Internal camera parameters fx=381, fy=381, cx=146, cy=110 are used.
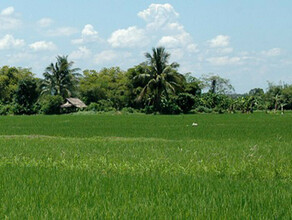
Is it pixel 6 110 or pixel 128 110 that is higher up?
pixel 128 110

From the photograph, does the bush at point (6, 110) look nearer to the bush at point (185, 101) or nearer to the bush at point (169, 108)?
the bush at point (169, 108)

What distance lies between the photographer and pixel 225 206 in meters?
3.61

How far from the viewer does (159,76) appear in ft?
122

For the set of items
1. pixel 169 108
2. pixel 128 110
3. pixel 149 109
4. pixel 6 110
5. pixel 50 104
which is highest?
pixel 50 104

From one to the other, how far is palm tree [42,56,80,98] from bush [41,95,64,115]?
10.1ft

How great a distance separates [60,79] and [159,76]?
45.4 feet

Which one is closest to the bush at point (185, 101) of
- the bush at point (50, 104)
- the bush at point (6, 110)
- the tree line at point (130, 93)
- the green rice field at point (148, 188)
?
the tree line at point (130, 93)

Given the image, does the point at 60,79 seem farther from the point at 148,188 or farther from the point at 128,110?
the point at 148,188

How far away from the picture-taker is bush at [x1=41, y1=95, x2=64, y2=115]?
40.7 m

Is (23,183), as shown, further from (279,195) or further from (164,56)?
(164,56)

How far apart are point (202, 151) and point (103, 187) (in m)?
4.12

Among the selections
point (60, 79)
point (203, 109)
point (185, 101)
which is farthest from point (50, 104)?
point (203, 109)

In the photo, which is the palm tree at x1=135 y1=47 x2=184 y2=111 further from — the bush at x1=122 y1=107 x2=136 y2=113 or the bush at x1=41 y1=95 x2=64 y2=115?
the bush at x1=41 y1=95 x2=64 y2=115

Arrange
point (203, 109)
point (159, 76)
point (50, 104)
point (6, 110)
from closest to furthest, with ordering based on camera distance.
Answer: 1. point (159, 76)
2. point (50, 104)
3. point (6, 110)
4. point (203, 109)
